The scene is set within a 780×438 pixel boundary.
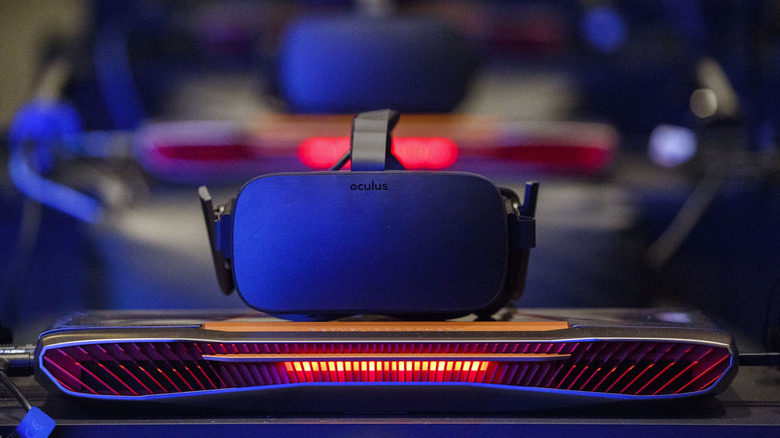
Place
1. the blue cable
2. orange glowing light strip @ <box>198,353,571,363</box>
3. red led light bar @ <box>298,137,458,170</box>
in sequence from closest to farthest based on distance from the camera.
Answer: orange glowing light strip @ <box>198,353,571,363</box>
red led light bar @ <box>298,137,458,170</box>
the blue cable

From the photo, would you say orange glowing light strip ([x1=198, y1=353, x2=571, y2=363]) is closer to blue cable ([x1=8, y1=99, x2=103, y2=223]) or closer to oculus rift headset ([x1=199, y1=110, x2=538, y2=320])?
oculus rift headset ([x1=199, y1=110, x2=538, y2=320])

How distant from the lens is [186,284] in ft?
7.33

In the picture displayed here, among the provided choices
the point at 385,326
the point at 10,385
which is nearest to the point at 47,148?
the point at 10,385

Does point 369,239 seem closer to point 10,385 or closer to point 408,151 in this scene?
point 10,385

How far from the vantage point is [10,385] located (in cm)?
94

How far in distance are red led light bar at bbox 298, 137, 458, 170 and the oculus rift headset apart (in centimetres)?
103

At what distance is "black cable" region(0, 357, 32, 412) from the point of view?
3.00ft

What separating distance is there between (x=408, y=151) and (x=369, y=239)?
1091 millimetres

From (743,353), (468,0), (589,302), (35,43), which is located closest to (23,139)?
(468,0)

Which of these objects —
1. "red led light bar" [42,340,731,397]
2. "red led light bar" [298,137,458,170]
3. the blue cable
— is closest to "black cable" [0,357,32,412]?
"red led light bar" [42,340,731,397]

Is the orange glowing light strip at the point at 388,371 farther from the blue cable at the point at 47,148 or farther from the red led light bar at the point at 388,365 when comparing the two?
the blue cable at the point at 47,148

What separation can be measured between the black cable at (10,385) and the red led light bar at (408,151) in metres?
1.16

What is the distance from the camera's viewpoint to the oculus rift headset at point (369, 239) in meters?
0.91

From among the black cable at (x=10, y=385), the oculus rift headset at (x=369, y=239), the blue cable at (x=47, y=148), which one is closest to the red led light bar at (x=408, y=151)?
the oculus rift headset at (x=369, y=239)
